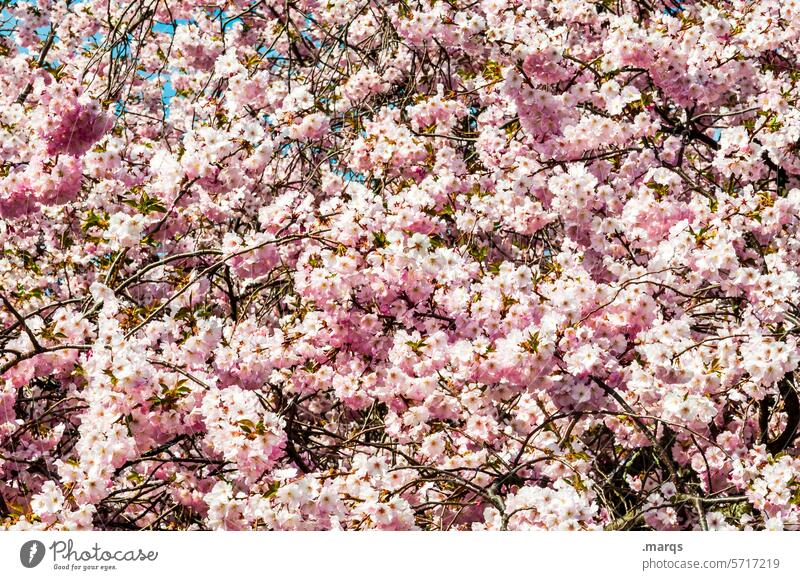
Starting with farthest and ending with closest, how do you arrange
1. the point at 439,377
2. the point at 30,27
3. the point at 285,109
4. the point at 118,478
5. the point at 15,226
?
1. the point at 30,27
2. the point at 15,226
3. the point at 285,109
4. the point at 118,478
5. the point at 439,377

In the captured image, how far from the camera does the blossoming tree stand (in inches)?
133

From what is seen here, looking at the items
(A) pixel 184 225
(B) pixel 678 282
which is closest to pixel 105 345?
(A) pixel 184 225

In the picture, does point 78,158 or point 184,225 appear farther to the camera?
point 184,225

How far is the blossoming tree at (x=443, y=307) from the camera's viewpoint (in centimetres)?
338

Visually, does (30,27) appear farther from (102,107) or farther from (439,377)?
(439,377)

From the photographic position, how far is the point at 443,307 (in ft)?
13.0

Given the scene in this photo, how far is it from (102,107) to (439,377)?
5.82 ft

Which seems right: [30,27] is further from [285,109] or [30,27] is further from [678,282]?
[678,282]

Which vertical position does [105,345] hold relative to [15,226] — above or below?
below

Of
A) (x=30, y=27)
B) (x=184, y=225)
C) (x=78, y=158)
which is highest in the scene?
(x=30, y=27)

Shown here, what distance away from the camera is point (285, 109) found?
5.13 m
